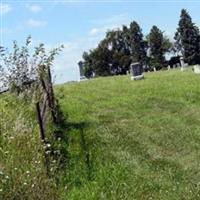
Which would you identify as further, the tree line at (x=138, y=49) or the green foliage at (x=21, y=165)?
the tree line at (x=138, y=49)

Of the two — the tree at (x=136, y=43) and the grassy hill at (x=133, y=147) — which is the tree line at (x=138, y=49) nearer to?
the tree at (x=136, y=43)

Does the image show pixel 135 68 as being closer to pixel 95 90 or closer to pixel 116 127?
pixel 95 90

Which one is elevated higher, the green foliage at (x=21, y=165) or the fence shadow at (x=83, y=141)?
the green foliage at (x=21, y=165)

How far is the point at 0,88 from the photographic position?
49.9ft

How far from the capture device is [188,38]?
95.9m

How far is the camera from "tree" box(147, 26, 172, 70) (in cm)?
10219

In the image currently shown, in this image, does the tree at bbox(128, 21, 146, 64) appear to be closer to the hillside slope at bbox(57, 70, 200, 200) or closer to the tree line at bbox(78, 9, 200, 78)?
the tree line at bbox(78, 9, 200, 78)

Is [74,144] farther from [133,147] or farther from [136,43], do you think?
[136,43]

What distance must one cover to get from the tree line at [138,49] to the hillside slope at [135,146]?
239 feet

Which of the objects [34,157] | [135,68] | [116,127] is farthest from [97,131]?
[135,68]

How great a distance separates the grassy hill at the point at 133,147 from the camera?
381 inches

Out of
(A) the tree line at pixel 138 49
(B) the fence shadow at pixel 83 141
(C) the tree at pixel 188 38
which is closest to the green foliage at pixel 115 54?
(A) the tree line at pixel 138 49

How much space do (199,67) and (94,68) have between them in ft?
219

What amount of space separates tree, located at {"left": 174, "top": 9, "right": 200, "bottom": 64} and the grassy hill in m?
73.8
